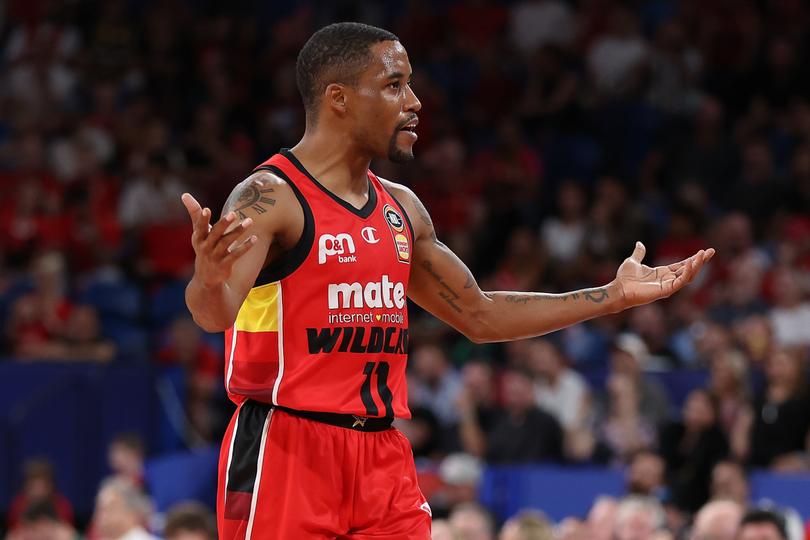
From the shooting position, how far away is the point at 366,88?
4.61m

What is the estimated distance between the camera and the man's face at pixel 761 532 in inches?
280

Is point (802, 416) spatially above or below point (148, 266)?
below

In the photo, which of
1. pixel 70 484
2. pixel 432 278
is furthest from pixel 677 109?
pixel 432 278

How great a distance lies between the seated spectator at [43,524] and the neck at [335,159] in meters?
5.42

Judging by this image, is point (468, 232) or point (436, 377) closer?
point (436, 377)

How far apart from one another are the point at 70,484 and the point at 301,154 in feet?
27.3

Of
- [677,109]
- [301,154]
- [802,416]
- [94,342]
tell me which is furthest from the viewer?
[677,109]

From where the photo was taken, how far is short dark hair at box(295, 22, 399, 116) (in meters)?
4.61

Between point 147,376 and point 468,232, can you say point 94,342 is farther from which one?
point 468,232

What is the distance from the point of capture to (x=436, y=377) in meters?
12.5

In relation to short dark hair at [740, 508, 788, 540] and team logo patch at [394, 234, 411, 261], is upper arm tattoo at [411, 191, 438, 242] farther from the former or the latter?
short dark hair at [740, 508, 788, 540]

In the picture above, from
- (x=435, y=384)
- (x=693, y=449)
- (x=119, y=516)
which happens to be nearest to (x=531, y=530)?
(x=119, y=516)

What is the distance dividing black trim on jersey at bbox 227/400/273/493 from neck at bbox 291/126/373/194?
2.45ft

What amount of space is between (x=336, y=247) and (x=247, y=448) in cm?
68
